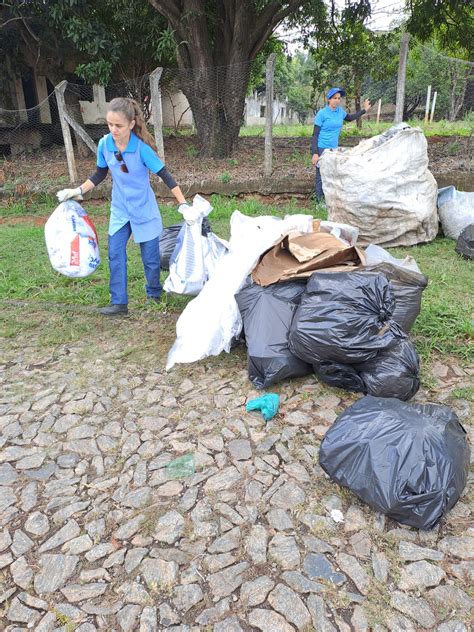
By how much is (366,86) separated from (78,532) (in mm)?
10254

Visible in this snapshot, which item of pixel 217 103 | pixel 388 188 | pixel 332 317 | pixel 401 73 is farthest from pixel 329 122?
pixel 332 317

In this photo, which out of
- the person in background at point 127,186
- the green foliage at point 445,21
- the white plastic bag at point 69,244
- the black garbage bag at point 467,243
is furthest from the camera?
the green foliage at point 445,21

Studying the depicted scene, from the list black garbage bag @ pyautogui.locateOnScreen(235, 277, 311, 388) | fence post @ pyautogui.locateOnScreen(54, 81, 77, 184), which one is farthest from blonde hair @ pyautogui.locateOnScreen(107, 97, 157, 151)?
fence post @ pyautogui.locateOnScreen(54, 81, 77, 184)

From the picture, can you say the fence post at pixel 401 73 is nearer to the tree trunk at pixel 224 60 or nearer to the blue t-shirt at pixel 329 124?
the blue t-shirt at pixel 329 124

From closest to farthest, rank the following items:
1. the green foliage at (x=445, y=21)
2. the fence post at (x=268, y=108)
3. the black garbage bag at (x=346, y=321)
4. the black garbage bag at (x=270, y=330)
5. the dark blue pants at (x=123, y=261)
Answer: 1. the black garbage bag at (x=346, y=321)
2. the black garbage bag at (x=270, y=330)
3. the dark blue pants at (x=123, y=261)
4. the fence post at (x=268, y=108)
5. the green foliage at (x=445, y=21)

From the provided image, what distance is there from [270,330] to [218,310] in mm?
424

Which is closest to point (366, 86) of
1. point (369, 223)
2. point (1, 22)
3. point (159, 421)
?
point (369, 223)

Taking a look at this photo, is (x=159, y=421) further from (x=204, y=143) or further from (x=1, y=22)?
(x=1, y=22)

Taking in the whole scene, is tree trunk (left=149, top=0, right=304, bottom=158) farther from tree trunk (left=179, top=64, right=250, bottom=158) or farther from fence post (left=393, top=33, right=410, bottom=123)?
fence post (left=393, top=33, right=410, bottom=123)

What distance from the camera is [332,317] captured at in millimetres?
2668

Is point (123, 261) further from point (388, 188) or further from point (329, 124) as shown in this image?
point (329, 124)

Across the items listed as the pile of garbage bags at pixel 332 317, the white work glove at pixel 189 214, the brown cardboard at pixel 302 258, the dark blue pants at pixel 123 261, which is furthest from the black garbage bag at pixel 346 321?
the dark blue pants at pixel 123 261

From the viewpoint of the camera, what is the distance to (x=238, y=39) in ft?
30.0

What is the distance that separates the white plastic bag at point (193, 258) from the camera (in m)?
3.67
